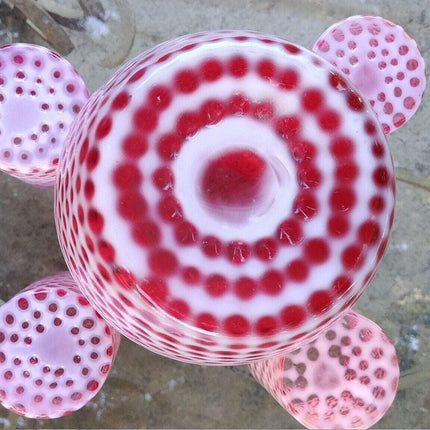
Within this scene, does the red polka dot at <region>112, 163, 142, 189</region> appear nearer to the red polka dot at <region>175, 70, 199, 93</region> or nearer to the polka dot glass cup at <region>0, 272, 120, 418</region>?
the red polka dot at <region>175, 70, 199, 93</region>

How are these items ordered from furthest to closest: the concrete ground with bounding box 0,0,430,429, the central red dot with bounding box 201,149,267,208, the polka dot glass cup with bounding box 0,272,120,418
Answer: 1. the concrete ground with bounding box 0,0,430,429
2. the polka dot glass cup with bounding box 0,272,120,418
3. the central red dot with bounding box 201,149,267,208

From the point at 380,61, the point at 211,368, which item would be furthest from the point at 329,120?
the point at 211,368

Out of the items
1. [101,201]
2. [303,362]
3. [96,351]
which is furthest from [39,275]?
[101,201]

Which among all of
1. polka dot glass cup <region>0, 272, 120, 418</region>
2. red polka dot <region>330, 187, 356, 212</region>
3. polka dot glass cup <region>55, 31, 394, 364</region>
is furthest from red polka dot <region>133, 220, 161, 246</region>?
polka dot glass cup <region>0, 272, 120, 418</region>

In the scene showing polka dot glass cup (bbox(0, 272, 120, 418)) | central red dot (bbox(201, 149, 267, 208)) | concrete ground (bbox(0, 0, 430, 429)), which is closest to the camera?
central red dot (bbox(201, 149, 267, 208))

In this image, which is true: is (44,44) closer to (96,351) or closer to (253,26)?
(253,26)

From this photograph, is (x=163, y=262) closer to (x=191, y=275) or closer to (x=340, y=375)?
(x=191, y=275)
